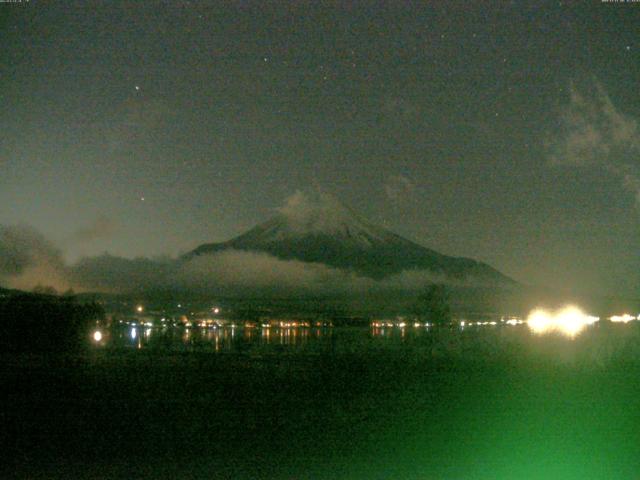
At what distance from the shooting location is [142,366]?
784 inches

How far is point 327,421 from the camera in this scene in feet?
38.4

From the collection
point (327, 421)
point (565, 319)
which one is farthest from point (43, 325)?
point (565, 319)

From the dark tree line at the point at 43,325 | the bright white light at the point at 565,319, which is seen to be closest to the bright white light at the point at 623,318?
the bright white light at the point at 565,319

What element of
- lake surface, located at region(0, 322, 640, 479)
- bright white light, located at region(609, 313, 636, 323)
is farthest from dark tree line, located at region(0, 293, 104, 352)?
bright white light, located at region(609, 313, 636, 323)

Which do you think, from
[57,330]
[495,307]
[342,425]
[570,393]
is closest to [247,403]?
[342,425]

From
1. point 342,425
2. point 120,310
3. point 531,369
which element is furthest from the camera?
point 120,310

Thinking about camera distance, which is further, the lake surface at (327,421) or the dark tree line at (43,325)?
the dark tree line at (43,325)

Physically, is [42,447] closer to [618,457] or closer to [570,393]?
[618,457]

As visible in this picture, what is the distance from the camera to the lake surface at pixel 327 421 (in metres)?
9.15

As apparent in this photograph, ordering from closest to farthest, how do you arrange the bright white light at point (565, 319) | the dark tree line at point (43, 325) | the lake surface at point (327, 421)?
1. the lake surface at point (327, 421)
2. the dark tree line at point (43, 325)
3. the bright white light at point (565, 319)

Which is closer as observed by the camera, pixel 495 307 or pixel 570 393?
pixel 570 393

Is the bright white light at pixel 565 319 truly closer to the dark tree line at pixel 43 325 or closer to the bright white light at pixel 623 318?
the bright white light at pixel 623 318

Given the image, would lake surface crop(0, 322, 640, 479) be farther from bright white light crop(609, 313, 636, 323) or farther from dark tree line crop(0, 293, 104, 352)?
bright white light crop(609, 313, 636, 323)

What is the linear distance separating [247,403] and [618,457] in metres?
6.27
